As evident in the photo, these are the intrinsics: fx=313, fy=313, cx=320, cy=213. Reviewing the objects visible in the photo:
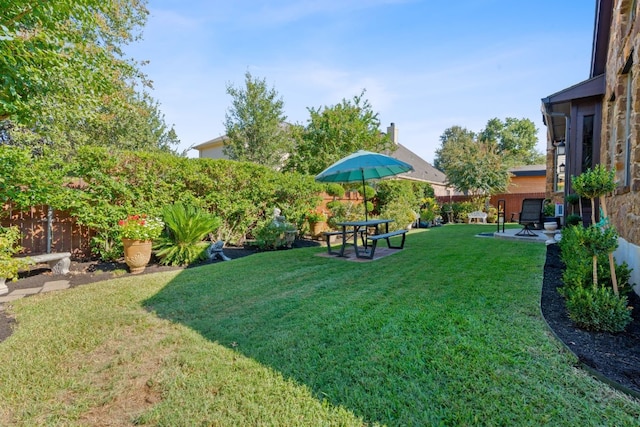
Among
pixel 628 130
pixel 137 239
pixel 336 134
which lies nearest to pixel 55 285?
pixel 137 239

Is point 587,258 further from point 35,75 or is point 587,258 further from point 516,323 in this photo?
point 35,75

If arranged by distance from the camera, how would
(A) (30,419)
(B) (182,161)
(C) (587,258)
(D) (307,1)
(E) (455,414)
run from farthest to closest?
(D) (307,1), (B) (182,161), (C) (587,258), (A) (30,419), (E) (455,414)

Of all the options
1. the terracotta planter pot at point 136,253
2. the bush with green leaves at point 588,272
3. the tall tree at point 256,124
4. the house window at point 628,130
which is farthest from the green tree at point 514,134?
the terracotta planter pot at point 136,253

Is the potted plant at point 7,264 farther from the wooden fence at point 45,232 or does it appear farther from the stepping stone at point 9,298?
the wooden fence at point 45,232

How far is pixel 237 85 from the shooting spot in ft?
61.2

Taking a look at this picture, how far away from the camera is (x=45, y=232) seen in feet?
19.0

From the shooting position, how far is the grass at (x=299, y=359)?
5.71 feet

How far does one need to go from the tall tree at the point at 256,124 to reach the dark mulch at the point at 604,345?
1672cm

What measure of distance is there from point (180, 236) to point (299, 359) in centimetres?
441

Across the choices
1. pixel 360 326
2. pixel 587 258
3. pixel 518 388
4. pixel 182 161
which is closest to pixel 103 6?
pixel 182 161

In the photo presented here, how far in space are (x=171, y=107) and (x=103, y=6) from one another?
49.1ft

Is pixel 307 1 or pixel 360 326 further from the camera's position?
pixel 307 1

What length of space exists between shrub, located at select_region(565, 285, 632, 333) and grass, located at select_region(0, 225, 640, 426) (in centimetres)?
38

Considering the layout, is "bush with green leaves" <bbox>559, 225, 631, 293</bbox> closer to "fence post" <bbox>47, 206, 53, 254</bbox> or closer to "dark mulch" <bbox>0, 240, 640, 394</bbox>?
"dark mulch" <bbox>0, 240, 640, 394</bbox>
